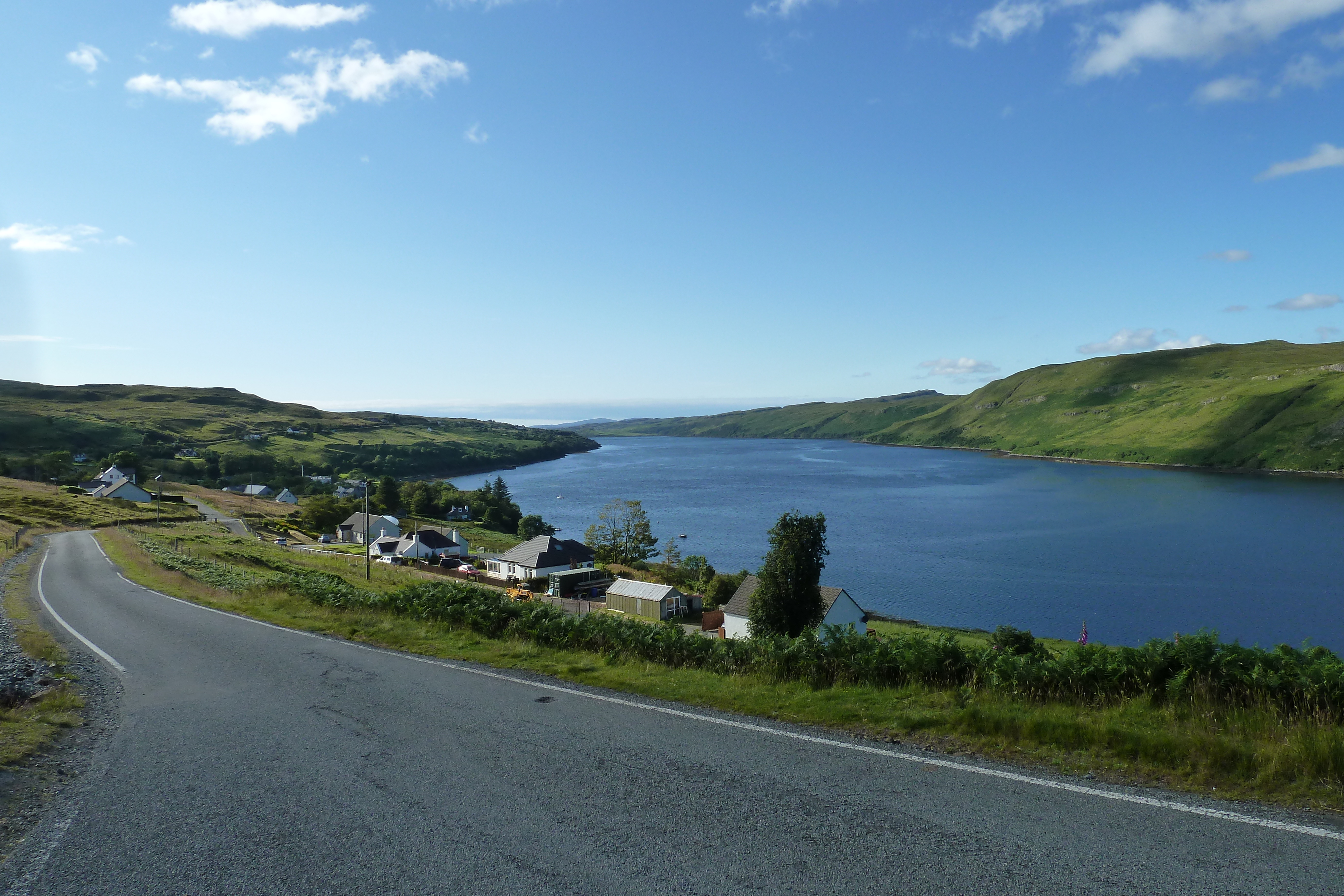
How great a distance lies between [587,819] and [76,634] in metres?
16.9

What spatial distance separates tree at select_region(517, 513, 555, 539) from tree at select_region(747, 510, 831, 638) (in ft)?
180

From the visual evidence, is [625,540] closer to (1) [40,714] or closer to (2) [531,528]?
(2) [531,528]

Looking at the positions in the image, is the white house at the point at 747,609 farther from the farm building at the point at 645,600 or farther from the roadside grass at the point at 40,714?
the roadside grass at the point at 40,714

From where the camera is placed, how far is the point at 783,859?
17.0ft

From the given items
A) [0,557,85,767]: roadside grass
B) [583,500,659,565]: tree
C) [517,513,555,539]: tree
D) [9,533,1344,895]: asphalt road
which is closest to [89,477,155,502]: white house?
[517,513,555,539]: tree

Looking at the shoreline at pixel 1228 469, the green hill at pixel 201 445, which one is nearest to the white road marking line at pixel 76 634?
the green hill at pixel 201 445

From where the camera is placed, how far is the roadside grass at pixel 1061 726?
19.3 feet

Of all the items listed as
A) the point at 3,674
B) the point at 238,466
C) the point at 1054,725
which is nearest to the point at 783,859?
the point at 1054,725

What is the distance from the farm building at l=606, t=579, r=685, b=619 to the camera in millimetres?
47719

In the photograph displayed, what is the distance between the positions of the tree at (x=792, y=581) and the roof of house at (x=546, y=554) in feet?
97.2

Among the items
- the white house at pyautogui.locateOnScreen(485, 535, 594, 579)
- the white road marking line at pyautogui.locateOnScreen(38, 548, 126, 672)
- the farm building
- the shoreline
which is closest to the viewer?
the white road marking line at pyautogui.locateOnScreen(38, 548, 126, 672)

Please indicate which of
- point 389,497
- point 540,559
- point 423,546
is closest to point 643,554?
point 540,559

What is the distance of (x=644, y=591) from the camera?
4875 centimetres

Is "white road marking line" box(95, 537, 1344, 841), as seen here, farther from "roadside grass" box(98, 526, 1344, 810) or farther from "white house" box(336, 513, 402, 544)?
"white house" box(336, 513, 402, 544)
